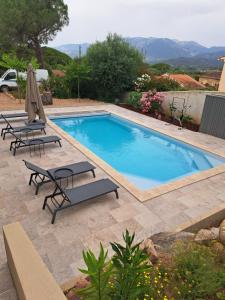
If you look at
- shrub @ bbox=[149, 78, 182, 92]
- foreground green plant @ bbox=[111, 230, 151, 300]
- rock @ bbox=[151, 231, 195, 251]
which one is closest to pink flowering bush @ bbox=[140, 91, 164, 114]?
shrub @ bbox=[149, 78, 182, 92]

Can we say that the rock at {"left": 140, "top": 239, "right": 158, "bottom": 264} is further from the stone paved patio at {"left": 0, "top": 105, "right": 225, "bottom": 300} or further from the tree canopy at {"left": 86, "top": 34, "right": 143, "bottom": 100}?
the tree canopy at {"left": 86, "top": 34, "right": 143, "bottom": 100}

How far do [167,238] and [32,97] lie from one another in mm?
9349

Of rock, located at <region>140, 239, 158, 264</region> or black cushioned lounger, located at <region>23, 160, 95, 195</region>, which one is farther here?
black cushioned lounger, located at <region>23, 160, 95, 195</region>

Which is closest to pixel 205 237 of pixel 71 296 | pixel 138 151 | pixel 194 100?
pixel 71 296

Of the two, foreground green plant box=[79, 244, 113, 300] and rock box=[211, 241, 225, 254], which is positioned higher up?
foreground green plant box=[79, 244, 113, 300]

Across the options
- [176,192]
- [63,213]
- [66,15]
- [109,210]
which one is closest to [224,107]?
[176,192]

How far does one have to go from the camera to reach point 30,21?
97.2 feet

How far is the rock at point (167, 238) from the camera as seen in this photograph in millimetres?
4698

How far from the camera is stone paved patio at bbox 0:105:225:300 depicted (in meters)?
4.66

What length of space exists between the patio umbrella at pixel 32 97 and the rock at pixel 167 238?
8997 millimetres

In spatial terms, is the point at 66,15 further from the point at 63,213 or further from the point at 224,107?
the point at 63,213

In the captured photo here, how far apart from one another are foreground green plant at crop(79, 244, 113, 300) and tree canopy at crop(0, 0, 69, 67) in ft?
108

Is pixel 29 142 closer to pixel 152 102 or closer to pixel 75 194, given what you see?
pixel 75 194

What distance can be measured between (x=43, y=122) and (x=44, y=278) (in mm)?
9803
